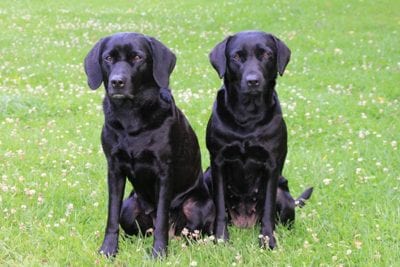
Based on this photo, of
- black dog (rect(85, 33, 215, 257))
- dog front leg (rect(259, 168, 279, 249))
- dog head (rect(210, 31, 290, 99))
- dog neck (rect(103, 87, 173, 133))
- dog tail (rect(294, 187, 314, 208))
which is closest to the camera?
black dog (rect(85, 33, 215, 257))

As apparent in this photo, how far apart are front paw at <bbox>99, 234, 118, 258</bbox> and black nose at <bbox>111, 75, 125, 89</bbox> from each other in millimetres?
1212

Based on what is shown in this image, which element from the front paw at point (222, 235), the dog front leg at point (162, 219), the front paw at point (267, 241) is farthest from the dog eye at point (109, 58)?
the front paw at point (267, 241)

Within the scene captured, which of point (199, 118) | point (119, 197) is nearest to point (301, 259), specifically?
point (119, 197)

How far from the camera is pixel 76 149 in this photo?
7746 millimetres

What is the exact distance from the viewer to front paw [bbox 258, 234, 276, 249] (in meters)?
5.09

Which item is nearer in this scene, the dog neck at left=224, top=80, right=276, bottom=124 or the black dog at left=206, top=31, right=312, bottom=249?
the black dog at left=206, top=31, right=312, bottom=249

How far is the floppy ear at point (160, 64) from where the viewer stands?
489cm

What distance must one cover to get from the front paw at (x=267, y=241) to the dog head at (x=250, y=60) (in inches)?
45.2

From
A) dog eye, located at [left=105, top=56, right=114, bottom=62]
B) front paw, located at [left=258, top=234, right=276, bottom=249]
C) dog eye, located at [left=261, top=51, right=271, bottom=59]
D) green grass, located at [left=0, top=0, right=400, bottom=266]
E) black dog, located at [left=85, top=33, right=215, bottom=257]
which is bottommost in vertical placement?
green grass, located at [left=0, top=0, right=400, bottom=266]

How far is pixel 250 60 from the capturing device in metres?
5.09

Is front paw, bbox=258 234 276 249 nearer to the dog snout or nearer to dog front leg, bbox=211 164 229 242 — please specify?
dog front leg, bbox=211 164 229 242

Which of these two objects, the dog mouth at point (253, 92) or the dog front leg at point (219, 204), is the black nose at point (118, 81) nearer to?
the dog mouth at point (253, 92)

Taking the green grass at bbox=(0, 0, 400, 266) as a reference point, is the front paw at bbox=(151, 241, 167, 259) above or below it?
above

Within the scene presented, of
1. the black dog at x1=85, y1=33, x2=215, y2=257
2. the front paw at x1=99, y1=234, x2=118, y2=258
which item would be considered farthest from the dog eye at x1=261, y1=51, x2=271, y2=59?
the front paw at x1=99, y1=234, x2=118, y2=258
